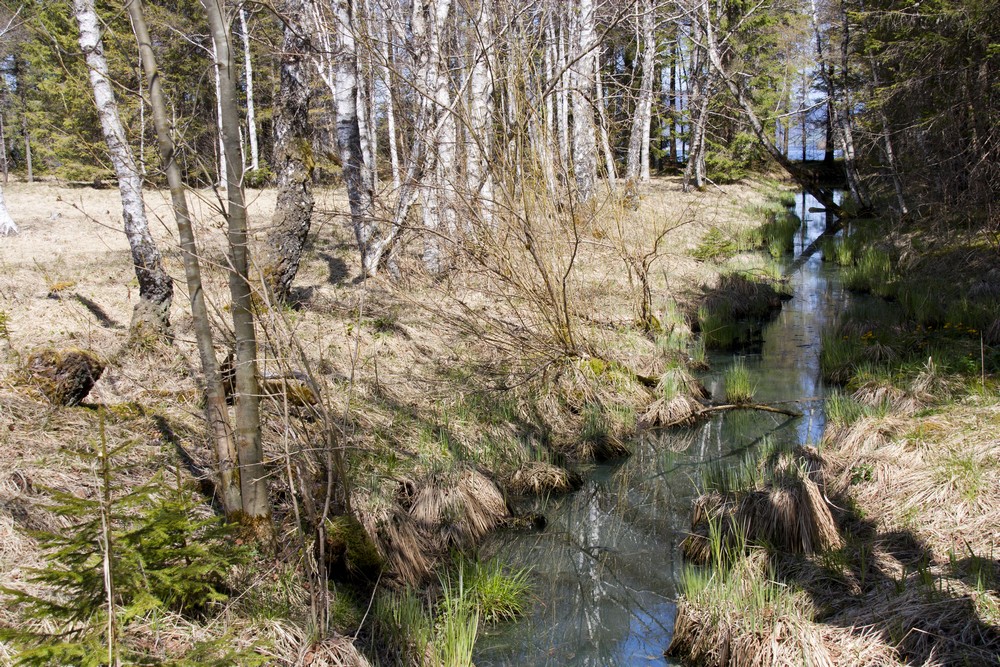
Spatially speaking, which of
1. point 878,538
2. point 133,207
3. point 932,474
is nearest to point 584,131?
point 133,207

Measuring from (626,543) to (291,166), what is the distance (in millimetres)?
5385

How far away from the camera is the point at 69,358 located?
5297mm

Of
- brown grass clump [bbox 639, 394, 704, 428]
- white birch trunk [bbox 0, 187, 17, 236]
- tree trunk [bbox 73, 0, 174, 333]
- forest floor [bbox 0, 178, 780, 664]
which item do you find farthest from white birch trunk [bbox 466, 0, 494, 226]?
white birch trunk [bbox 0, 187, 17, 236]

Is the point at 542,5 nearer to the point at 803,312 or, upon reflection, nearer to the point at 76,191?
the point at 803,312

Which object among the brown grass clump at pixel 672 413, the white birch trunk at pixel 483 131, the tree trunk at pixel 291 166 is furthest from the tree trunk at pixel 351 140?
the brown grass clump at pixel 672 413

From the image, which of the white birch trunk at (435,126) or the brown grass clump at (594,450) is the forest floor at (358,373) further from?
the white birch trunk at (435,126)

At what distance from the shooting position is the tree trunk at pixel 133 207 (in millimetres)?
6512

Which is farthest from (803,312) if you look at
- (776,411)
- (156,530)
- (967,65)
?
(156,530)

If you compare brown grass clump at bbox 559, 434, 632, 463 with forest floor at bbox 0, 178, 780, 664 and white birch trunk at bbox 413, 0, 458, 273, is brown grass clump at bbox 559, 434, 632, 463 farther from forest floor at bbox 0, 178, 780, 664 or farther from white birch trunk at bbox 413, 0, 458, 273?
white birch trunk at bbox 413, 0, 458, 273

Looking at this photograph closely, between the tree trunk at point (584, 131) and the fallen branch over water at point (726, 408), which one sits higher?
the tree trunk at point (584, 131)

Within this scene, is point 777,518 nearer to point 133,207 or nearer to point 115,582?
point 115,582

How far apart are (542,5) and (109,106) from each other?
13.1ft

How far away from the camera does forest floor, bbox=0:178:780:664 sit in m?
4.05

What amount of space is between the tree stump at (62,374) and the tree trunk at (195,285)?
1.77 m
